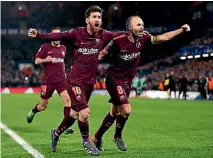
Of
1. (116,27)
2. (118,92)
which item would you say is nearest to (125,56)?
(118,92)

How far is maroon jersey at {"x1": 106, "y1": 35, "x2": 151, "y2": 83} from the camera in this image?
8.16 m

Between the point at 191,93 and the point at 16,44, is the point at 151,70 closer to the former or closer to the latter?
the point at 191,93

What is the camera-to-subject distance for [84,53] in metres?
7.98

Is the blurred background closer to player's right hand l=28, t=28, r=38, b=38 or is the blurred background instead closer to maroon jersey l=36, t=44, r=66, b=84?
maroon jersey l=36, t=44, r=66, b=84

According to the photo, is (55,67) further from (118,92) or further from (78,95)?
(78,95)

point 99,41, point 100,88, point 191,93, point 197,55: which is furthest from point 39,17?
point 99,41

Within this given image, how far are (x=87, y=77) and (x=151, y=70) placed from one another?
135 feet

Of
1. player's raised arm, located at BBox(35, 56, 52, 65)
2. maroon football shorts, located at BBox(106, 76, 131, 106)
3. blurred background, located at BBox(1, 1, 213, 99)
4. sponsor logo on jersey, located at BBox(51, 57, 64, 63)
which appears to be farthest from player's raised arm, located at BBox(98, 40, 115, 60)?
blurred background, located at BBox(1, 1, 213, 99)

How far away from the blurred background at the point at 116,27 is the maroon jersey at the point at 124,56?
108 ft

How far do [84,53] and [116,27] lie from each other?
50333 mm

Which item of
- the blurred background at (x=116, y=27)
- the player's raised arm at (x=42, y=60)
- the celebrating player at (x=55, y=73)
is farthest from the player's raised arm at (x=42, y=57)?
the blurred background at (x=116, y=27)

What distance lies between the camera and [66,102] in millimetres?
11461

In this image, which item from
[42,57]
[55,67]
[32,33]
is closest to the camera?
[32,33]

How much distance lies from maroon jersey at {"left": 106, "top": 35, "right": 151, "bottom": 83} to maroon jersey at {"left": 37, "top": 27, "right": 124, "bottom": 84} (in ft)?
0.88
